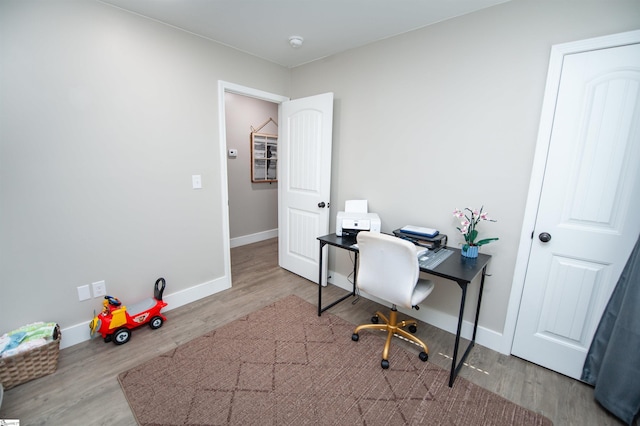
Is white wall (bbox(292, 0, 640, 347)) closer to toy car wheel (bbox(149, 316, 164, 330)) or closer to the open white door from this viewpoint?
the open white door

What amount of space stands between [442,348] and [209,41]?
3.30m

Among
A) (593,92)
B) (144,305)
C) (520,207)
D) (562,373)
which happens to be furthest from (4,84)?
(562,373)

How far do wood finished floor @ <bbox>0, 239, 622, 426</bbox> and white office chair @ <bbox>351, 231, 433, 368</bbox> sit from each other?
452mm

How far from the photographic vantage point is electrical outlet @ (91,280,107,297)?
7.04 feet

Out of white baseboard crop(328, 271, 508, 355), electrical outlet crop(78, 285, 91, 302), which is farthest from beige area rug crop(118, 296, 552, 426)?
electrical outlet crop(78, 285, 91, 302)

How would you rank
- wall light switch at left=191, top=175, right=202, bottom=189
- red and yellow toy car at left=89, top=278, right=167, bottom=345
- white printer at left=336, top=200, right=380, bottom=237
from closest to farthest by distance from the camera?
1. red and yellow toy car at left=89, top=278, right=167, bottom=345
2. white printer at left=336, top=200, right=380, bottom=237
3. wall light switch at left=191, top=175, right=202, bottom=189

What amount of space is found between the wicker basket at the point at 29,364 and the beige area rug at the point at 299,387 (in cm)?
49

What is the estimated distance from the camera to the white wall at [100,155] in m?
1.76

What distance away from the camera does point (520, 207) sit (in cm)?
190

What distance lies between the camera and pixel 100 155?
2.06m

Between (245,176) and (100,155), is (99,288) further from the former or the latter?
(245,176)

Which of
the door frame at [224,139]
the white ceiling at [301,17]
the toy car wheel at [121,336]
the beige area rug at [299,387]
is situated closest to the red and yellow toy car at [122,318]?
the toy car wheel at [121,336]

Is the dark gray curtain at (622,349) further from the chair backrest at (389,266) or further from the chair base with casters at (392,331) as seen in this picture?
the chair backrest at (389,266)

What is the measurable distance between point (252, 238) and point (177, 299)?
2109 mm
